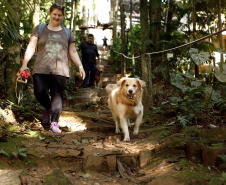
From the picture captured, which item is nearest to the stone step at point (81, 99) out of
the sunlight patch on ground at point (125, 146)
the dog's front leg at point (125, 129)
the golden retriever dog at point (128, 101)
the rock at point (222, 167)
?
the golden retriever dog at point (128, 101)

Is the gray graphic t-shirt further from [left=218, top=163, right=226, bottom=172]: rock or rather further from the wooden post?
[left=218, top=163, right=226, bottom=172]: rock

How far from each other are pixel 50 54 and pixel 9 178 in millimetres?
2278

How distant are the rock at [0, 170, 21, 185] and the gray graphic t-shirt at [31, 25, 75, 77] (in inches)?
79.4

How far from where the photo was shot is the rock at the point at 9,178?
2101 millimetres

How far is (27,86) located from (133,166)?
16.8 feet

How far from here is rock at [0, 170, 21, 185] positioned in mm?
2101

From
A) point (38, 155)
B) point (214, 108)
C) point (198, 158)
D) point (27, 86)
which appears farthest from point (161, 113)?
point (27, 86)

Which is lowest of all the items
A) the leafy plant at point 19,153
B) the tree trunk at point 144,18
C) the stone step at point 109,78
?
the leafy plant at point 19,153

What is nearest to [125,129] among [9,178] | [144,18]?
[9,178]

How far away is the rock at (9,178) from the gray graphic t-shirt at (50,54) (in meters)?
2.02

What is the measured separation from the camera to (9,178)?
7.14ft

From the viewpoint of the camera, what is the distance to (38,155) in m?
2.92

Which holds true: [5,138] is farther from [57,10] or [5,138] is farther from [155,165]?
[57,10]

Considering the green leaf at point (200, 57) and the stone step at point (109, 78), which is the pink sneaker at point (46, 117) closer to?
the green leaf at point (200, 57)
